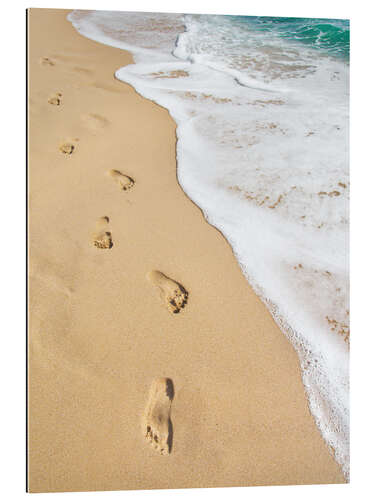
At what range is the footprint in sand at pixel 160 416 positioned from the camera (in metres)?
1.01

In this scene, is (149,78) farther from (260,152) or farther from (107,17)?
(260,152)

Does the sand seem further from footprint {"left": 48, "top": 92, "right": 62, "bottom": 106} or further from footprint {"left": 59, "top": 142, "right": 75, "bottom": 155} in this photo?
footprint {"left": 48, "top": 92, "right": 62, "bottom": 106}

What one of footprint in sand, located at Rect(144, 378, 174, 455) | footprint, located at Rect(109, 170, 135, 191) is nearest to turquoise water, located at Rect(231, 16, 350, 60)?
footprint, located at Rect(109, 170, 135, 191)

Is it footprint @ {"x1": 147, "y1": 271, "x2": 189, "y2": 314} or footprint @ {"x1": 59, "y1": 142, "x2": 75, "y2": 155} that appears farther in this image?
footprint @ {"x1": 59, "y1": 142, "x2": 75, "y2": 155}

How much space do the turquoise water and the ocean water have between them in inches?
0.4

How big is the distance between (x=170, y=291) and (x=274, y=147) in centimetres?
114

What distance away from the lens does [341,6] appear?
5.38 feet

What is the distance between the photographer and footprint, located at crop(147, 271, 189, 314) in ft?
4.09

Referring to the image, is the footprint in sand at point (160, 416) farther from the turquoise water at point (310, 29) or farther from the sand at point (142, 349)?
the turquoise water at point (310, 29)

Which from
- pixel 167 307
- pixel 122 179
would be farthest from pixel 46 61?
pixel 167 307

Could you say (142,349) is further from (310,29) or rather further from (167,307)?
(310,29)

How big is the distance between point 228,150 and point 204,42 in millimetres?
844

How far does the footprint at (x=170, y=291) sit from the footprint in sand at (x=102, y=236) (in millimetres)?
233
